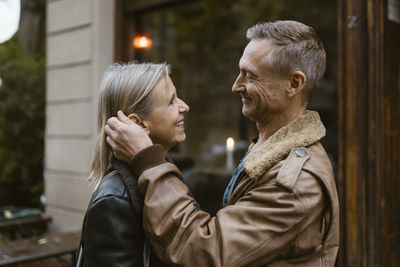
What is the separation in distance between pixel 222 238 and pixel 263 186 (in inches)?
10.7

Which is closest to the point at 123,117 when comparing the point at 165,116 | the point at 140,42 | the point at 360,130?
the point at 165,116

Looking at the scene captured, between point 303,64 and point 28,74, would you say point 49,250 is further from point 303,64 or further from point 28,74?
point 28,74

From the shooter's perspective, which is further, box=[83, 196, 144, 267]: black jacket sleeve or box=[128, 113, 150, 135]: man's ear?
box=[128, 113, 150, 135]: man's ear

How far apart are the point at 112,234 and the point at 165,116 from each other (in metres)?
0.58

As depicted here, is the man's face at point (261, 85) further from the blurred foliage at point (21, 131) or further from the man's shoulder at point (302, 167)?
the blurred foliage at point (21, 131)

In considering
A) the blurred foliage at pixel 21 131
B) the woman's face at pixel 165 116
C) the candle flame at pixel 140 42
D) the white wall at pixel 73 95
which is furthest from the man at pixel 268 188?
the blurred foliage at pixel 21 131

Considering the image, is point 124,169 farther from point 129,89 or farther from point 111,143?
point 129,89

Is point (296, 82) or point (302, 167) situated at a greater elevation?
point (296, 82)

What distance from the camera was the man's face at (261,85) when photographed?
5.90ft

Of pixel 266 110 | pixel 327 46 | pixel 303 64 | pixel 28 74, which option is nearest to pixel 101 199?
pixel 266 110

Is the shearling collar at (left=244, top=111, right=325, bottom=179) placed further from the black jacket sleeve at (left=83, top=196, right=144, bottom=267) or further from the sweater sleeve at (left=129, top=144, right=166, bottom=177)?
the black jacket sleeve at (left=83, top=196, right=144, bottom=267)

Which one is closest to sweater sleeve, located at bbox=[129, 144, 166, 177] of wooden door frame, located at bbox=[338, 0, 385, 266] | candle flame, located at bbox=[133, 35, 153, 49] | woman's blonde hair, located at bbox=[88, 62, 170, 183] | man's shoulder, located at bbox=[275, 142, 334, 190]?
woman's blonde hair, located at bbox=[88, 62, 170, 183]

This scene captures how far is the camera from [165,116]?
180 cm

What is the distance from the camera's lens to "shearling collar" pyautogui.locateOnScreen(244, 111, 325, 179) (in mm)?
1638
